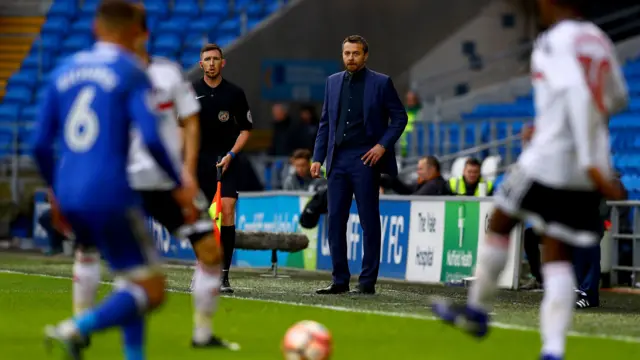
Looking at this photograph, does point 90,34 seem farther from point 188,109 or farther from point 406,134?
point 188,109

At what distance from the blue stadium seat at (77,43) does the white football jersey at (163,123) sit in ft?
64.9

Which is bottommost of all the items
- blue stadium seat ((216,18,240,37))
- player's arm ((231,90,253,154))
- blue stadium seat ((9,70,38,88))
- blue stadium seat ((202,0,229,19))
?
player's arm ((231,90,253,154))

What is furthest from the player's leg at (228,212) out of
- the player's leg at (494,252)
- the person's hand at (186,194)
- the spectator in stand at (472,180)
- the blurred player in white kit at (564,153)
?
the person's hand at (186,194)

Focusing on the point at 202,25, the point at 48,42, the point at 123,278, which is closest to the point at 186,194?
the point at 123,278

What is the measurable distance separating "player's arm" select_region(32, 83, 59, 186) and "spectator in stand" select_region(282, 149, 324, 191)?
38.8 ft

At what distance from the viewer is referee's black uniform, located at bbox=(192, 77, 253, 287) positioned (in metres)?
12.3

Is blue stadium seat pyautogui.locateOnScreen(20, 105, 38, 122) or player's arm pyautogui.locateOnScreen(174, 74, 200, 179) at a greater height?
blue stadium seat pyautogui.locateOnScreen(20, 105, 38, 122)

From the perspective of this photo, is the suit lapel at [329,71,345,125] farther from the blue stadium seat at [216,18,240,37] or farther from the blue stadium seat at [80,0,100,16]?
the blue stadium seat at [80,0,100,16]

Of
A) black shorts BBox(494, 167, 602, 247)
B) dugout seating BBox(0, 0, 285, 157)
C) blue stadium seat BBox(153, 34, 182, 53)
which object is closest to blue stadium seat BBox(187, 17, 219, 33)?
dugout seating BBox(0, 0, 285, 157)

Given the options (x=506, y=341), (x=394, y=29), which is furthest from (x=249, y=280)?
(x=394, y=29)

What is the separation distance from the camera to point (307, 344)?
6973mm

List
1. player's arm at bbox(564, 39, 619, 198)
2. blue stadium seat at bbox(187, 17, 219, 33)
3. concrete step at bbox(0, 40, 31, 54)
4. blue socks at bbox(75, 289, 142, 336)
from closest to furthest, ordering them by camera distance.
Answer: blue socks at bbox(75, 289, 142, 336) → player's arm at bbox(564, 39, 619, 198) → blue stadium seat at bbox(187, 17, 219, 33) → concrete step at bbox(0, 40, 31, 54)

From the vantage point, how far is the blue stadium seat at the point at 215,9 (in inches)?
1105

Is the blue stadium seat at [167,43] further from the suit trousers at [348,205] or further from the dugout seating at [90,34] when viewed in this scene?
the suit trousers at [348,205]
